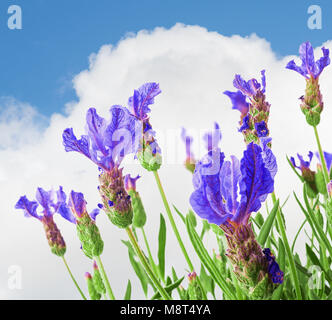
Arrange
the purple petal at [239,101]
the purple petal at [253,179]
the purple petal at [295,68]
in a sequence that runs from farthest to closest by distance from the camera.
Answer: the purple petal at [295,68] < the purple petal at [239,101] < the purple petal at [253,179]

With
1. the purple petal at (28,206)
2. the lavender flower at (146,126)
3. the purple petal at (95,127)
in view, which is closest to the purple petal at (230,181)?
the purple petal at (95,127)

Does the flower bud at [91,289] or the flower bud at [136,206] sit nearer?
the flower bud at [136,206]

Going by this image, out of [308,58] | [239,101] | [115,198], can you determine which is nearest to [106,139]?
[115,198]

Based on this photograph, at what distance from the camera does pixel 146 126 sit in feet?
4.09

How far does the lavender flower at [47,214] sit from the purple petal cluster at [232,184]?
3.58 feet

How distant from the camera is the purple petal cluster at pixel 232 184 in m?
0.71

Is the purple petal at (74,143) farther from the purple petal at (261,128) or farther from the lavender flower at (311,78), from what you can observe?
the lavender flower at (311,78)

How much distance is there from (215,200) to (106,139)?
1.18 feet

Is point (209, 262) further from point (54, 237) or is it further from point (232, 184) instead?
point (54, 237)

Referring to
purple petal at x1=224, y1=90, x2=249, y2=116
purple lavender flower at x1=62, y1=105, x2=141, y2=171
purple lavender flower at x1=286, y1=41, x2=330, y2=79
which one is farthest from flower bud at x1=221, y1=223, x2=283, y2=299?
purple lavender flower at x1=286, y1=41, x2=330, y2=79

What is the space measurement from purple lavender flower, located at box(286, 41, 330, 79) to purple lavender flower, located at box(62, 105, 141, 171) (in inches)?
31.8
